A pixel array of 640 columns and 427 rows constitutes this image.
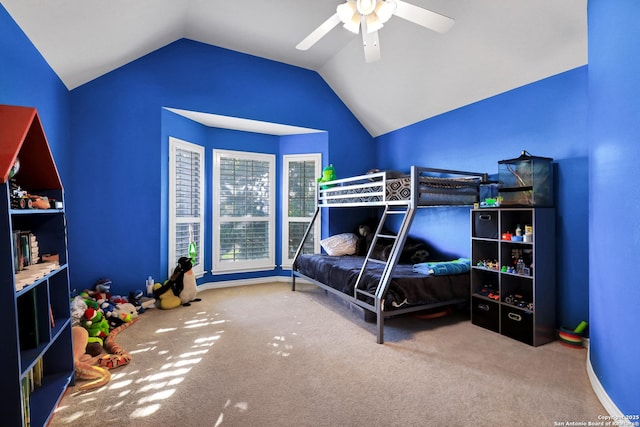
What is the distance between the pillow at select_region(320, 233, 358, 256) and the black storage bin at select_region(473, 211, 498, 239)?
171 centimetres

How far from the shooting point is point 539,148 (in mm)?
2854

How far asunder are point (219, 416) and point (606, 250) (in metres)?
2.39

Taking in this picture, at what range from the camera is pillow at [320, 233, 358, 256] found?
4.32 meters

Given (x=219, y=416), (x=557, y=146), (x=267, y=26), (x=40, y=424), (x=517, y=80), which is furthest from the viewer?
(x=267, y=26)

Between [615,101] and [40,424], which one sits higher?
[615,101]

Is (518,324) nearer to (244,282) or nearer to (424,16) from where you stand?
(424,16)

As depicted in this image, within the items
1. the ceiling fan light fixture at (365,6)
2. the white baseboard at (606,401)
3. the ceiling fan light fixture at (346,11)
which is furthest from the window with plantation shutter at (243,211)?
the white baseboard at (606,401)

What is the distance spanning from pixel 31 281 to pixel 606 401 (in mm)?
3018

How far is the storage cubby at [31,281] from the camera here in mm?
1180

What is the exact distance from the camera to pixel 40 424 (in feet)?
4.74

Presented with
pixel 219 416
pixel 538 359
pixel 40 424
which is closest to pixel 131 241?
pixel 40 424

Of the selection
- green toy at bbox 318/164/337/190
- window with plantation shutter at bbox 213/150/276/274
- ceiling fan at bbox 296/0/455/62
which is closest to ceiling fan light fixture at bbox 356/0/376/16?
ceiling fan at bbox 296/0/455/62

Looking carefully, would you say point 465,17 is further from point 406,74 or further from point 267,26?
point 267,26

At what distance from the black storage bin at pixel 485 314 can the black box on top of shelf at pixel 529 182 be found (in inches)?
38.0
